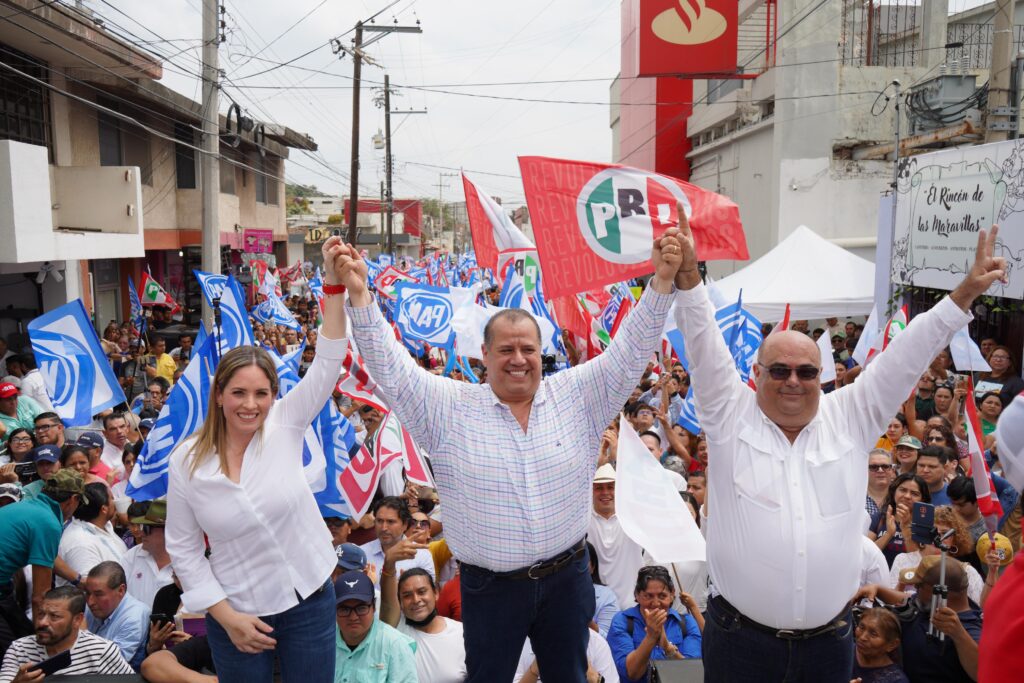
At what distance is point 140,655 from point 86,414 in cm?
256

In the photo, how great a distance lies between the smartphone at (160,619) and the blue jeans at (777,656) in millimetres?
3021

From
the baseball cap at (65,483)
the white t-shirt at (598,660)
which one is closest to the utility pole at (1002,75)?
the white t-shirt at (598,660)

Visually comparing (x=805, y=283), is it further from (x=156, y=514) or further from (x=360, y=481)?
(x=156, y=514)

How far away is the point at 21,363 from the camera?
34.4 ft

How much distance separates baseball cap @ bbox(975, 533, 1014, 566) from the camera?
379 centimetres

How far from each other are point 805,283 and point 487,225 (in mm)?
6882

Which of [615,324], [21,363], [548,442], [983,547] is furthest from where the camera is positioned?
[21,363]

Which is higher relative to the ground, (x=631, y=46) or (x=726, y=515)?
(x=631, y=46)

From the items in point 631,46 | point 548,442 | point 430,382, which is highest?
point 631,46

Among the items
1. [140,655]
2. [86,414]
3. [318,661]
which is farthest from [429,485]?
[318,661]

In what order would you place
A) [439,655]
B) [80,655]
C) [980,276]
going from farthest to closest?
[439,655], [80,655], [980,276]

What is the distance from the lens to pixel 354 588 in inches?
154

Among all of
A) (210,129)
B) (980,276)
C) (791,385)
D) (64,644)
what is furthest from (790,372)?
(210,129)

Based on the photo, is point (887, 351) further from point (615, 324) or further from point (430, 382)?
point (615, 324)
